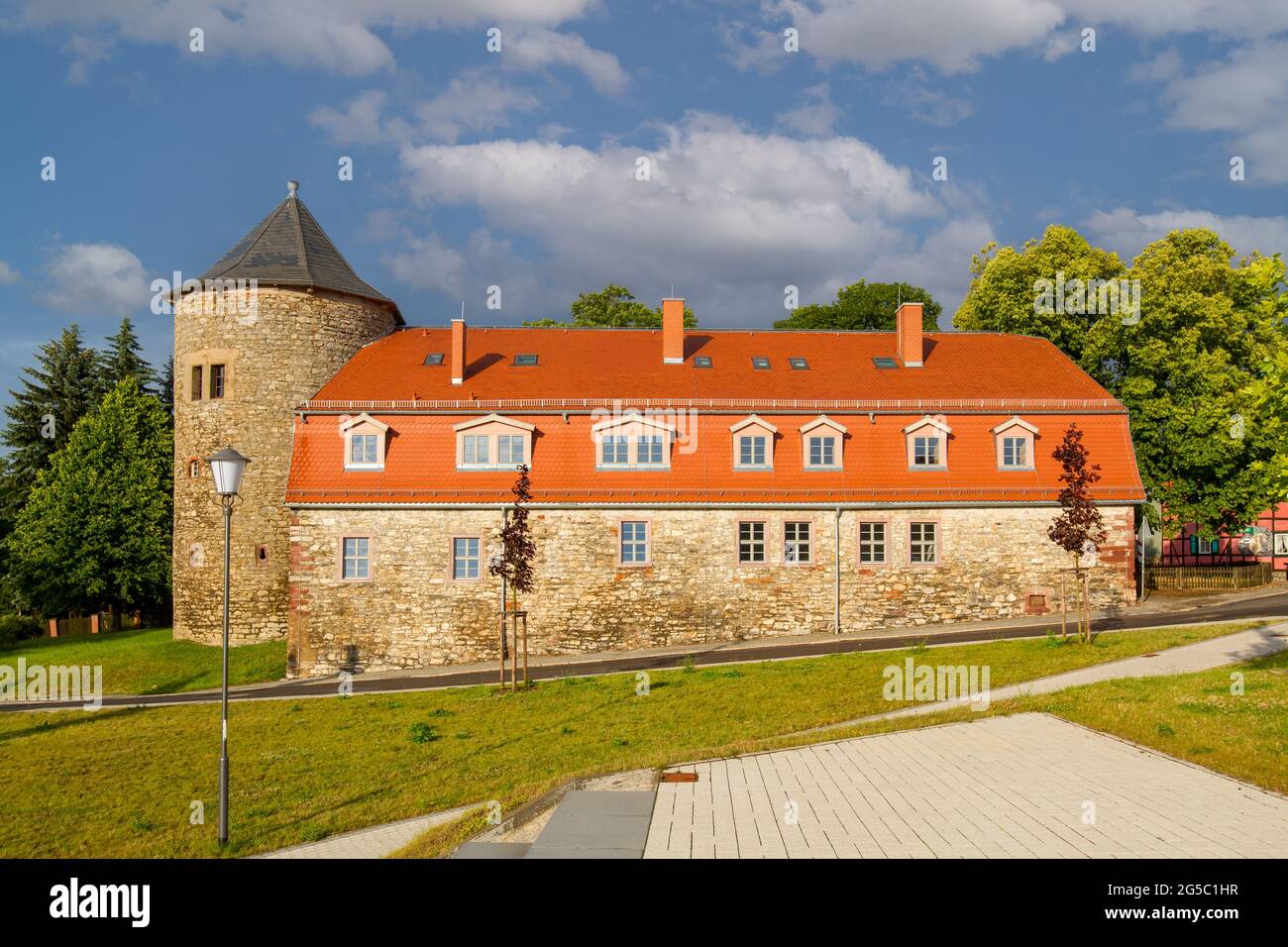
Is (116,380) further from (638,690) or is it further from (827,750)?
(827,750)

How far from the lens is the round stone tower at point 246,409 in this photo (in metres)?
30.8

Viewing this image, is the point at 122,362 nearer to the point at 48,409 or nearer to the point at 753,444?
the point at 48,409

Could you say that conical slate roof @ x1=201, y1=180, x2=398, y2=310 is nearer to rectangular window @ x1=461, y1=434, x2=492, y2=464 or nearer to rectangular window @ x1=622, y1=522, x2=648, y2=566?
rectangular window @ x1=461, y1=434, x2=492, y2=464

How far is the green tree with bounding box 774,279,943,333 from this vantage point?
48.7 metres

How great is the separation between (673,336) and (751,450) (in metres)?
5.51

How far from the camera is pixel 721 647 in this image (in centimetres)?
2588

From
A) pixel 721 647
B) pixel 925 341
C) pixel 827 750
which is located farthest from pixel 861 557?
pixel 827 750

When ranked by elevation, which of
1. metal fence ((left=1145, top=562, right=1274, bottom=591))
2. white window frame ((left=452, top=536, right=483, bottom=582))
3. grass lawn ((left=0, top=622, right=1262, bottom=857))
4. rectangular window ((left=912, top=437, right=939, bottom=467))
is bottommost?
grass lawn ((left=0, top=622, right=1262, bottom=857))

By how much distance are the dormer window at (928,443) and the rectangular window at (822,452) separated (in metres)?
2.22

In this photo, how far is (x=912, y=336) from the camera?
104ft

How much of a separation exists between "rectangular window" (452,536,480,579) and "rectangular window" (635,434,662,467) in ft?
17.2

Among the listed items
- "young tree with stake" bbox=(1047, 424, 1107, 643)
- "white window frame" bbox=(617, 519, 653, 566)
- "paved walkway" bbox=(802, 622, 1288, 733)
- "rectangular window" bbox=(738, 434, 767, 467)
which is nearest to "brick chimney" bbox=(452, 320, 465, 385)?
"white window frame" bbox=(617, 519, 653, 566)

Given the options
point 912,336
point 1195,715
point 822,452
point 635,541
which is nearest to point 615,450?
point 635,541

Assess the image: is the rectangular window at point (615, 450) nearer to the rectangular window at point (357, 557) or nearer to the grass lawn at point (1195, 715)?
the rectangular window at point (357, 557)
